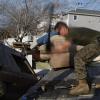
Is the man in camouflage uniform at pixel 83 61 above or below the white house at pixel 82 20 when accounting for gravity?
below

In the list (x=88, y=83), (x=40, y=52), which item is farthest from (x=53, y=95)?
(x=40, y=52)

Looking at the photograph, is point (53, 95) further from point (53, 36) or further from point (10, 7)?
point (10, 7)

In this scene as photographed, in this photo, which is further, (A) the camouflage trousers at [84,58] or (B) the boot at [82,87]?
(B) the boot at [82,87]

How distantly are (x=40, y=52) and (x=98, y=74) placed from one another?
13.8ft

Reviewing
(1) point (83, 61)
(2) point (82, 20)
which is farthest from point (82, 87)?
(2) point (82, 20)

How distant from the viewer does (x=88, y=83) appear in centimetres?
362

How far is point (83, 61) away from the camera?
316cm

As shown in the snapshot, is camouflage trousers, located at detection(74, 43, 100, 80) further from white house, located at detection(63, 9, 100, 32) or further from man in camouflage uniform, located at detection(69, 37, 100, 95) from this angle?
white house, located at detection(63, 9, 100, 32)

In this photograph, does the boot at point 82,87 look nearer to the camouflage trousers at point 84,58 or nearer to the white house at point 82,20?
the camouflage trousers at point 84,58

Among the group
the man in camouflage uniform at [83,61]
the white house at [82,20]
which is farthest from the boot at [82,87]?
the white house at [82,20]

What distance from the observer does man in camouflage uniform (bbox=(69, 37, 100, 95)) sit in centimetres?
287

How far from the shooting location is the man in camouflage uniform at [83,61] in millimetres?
2867

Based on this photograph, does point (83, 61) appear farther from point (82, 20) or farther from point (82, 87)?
point (82, 20)

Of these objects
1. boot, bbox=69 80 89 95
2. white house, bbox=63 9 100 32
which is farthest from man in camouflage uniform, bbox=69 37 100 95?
white house, bbox=63 9 100 32
